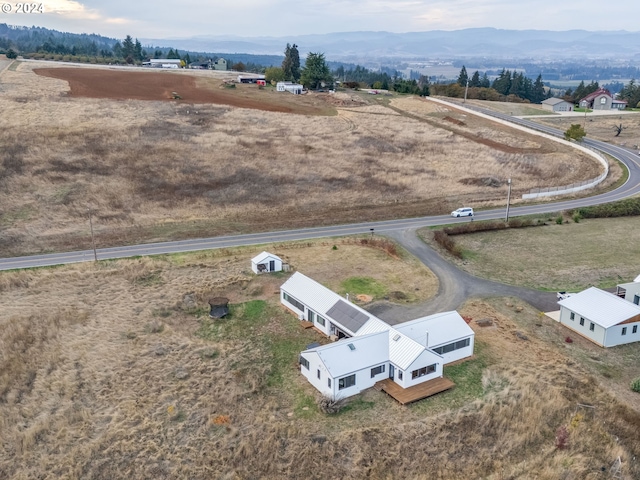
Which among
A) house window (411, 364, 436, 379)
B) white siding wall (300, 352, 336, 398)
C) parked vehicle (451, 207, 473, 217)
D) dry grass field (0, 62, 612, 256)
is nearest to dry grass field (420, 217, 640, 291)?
parked vehicle (451, 207, 473, 217)

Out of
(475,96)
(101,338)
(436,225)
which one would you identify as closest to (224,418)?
(101,338)

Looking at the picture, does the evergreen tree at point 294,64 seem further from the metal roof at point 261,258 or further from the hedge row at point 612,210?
the metal roof at point 261,258

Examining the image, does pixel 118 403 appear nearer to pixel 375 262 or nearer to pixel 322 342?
pixel 322 342

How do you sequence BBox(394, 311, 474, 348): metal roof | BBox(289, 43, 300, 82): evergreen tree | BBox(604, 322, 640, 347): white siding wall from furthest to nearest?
BBox(289, 43, 300, 82): evergreen tree < BBox(604, 322, 640, 347): white siding wall < BBox(394, 311, 474, 348): metal roof

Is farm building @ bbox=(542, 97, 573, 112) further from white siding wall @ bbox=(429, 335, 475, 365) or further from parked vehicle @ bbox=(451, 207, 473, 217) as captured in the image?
white siding wall @ bbox=(429, 335, 475, 365)

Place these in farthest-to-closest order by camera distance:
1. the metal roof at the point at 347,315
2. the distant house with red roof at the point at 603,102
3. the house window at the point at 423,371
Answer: the distant house with red roof at the point at 603,102
the metal roof at the point at 347,315
the house window at the point at 423,371

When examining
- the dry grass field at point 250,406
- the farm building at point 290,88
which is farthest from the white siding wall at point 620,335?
the farm building at point 290,88
